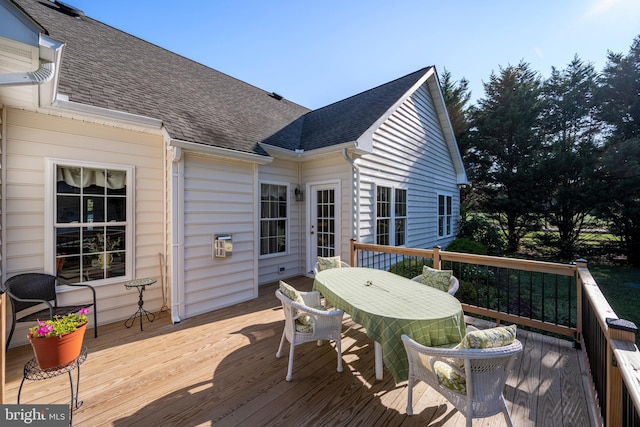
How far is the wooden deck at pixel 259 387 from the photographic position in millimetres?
2152

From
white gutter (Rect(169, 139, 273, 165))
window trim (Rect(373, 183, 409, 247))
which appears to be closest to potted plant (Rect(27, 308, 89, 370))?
white gutter (Rect(169, 139, 273, 165))

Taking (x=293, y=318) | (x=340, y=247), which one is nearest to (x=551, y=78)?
(x=340, y=247)

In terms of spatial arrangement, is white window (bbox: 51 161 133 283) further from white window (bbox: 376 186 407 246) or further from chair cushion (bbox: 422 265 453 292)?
white window (bbox: 376 186 407 246)

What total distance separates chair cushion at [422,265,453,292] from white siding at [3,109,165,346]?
4.38m

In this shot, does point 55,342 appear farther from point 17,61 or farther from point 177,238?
point 17,61

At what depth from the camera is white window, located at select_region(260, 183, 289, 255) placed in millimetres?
6070

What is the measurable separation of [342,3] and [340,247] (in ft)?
18.9

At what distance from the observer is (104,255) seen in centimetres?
398

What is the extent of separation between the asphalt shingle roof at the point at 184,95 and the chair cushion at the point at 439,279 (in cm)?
329

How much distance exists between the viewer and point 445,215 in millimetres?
10578

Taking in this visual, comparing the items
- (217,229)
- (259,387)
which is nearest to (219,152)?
(217,229)

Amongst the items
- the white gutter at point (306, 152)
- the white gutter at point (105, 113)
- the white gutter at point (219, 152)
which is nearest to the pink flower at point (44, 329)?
the white gutter at point (219, 152)

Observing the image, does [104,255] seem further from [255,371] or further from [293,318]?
[293,318]

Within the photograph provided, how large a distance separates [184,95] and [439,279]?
606 cm
